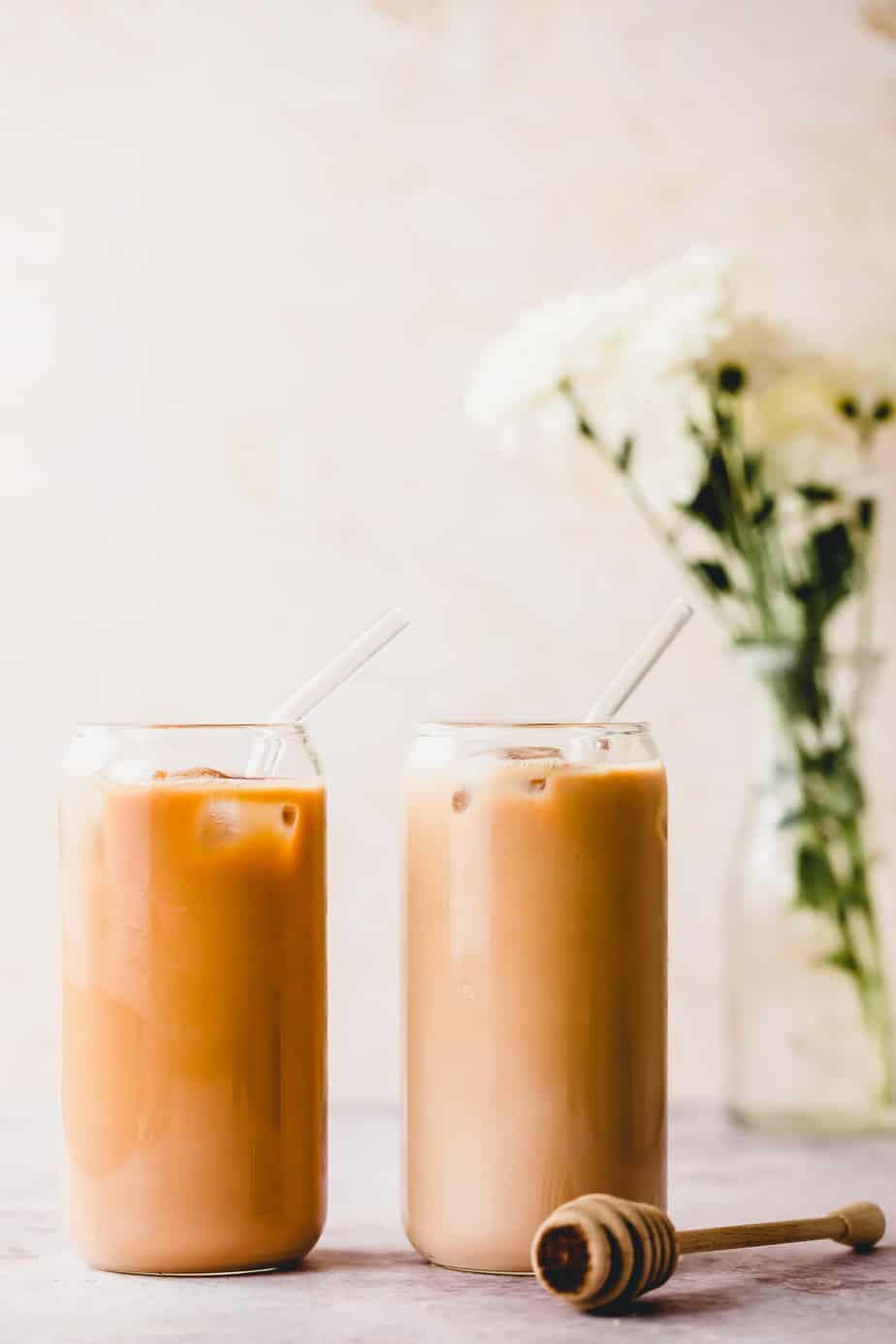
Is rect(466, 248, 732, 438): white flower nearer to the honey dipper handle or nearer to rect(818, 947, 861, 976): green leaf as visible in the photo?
rect(818, 947, 861, 976): green leaf

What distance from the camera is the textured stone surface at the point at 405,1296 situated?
0.67 metres

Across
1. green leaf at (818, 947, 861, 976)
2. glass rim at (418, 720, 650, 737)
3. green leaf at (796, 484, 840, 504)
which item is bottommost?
green leaf at (818, 947, 861, 976)

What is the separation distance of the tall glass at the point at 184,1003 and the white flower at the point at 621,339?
1.50 feet

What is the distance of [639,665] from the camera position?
2.64 ft

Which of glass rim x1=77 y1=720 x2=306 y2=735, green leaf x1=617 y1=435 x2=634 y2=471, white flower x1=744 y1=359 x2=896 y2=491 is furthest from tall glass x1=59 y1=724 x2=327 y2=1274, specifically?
white flower x1=744 y1=359 x2=896 y2=491

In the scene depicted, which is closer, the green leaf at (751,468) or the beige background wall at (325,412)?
Result: the green leaf at (751,468)

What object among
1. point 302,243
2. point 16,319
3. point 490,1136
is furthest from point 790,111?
point 490,1136

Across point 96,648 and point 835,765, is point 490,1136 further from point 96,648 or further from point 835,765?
point 96,648

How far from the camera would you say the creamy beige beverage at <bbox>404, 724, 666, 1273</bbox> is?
0.73 meters

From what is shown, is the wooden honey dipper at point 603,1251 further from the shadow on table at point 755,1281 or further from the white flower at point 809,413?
the white flower at point 809,413

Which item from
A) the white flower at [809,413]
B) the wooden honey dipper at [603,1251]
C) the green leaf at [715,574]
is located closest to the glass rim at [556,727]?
the wooden honey dipper at [603,1251]

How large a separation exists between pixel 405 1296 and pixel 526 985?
0.16m

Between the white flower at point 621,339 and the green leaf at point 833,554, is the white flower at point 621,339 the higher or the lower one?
the higher one

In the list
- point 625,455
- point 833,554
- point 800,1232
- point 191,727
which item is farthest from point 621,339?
point 800,1232
